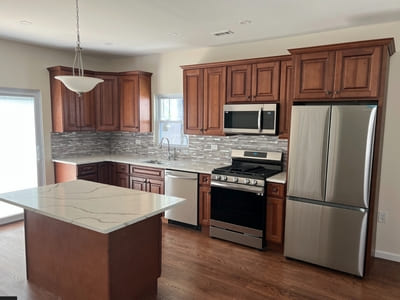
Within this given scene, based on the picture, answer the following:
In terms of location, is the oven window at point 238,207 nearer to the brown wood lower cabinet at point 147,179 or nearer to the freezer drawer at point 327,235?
the freezer drawer at point 327,235

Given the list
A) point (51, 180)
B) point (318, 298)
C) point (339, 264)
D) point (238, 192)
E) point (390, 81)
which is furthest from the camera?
point (51, 180)

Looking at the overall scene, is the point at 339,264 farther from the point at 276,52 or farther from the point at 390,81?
the point at 276,52

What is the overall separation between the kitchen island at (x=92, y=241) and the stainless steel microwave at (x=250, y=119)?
1.73 m

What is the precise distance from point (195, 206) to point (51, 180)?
8.32ft

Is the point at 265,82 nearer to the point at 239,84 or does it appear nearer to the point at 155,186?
the point at 239,84

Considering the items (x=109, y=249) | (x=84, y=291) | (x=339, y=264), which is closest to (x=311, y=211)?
(x=339, y=264)

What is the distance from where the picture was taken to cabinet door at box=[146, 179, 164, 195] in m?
4.36

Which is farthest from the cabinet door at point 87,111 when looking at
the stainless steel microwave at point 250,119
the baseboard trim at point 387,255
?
the baseboard trim at point 387,255

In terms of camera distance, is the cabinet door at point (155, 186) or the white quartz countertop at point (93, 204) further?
the cabinet door at point (155, 186)

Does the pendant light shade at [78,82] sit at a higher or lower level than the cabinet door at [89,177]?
higher

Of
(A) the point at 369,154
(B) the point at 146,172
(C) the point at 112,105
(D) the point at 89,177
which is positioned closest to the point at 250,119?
(A) the point at 369,154

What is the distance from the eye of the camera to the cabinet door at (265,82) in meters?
3.66

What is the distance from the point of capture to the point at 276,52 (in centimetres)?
396

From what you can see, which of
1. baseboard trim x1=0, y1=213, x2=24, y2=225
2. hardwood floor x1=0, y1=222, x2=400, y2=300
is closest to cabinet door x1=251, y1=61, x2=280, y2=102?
hardwood floor x1=0, y1=222, x2=400, y2=300
